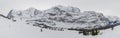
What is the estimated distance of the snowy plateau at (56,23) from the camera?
13312 millimetres

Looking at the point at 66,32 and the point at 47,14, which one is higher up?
the point at 47,14

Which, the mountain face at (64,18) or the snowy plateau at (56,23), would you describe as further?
the mountain face at (64,18)

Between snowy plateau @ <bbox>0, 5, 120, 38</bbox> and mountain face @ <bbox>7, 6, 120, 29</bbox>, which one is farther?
mountain face @ <bbox>7, 6, 120, 29</bbox>

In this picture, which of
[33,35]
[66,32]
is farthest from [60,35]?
[33,35]

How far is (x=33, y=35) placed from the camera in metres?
13.7

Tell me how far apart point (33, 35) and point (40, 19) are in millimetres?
1183

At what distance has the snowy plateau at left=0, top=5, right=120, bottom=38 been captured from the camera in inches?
524

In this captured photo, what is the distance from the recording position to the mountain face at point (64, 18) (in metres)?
13.7

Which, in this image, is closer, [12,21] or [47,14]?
[12,21]

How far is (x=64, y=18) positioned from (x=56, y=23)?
758 mm

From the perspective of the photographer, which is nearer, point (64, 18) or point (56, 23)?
point (56, 23)

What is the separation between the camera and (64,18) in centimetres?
1458

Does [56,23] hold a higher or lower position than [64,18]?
lower

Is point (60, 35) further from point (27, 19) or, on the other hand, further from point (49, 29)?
point (27, 19)
